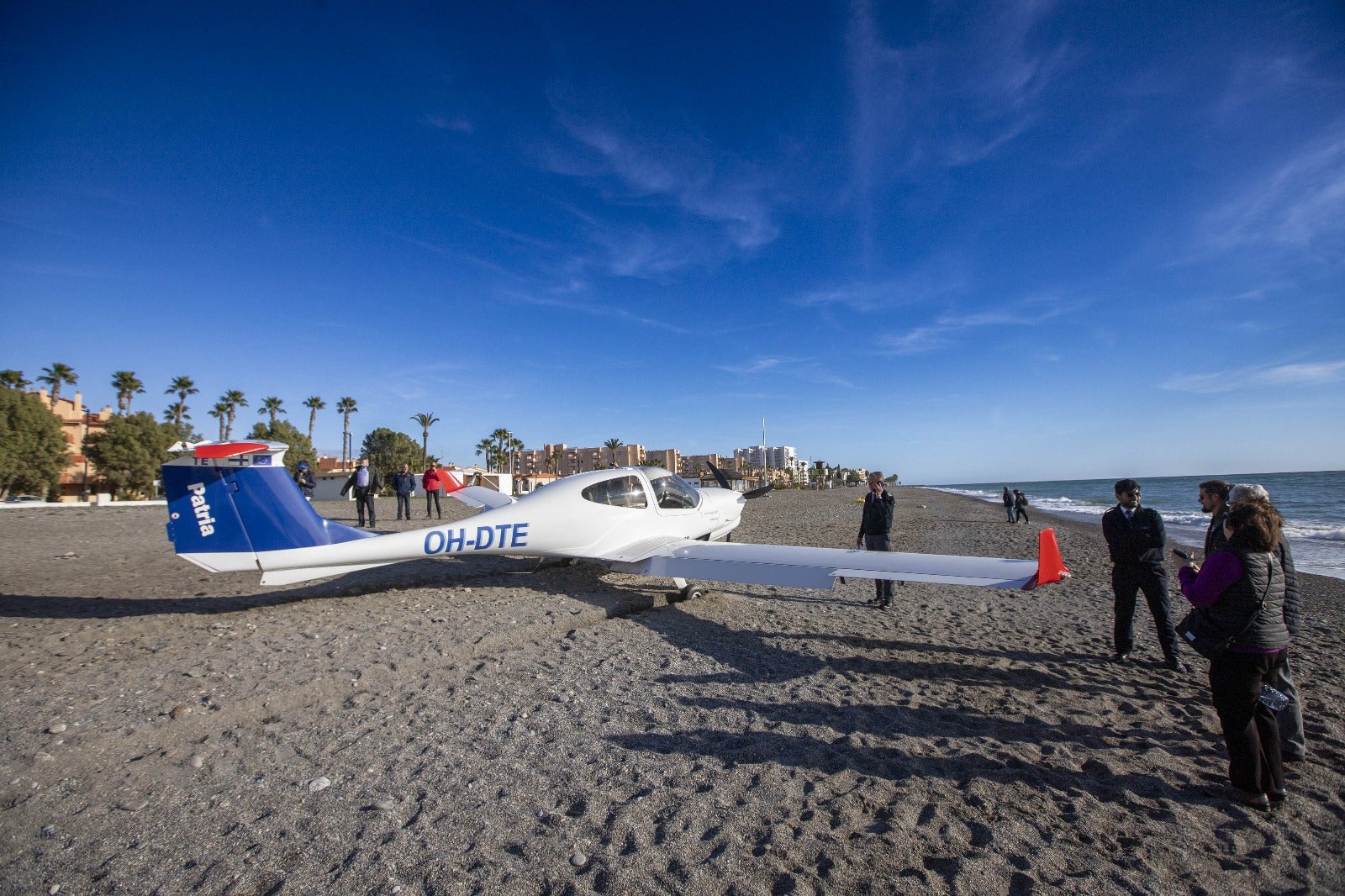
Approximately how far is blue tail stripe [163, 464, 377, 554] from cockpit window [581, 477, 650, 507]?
11.3 feet

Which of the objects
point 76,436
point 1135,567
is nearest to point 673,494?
point 1135,567

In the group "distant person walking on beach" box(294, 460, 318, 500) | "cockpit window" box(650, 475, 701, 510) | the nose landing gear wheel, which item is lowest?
the nose landing gear wheel

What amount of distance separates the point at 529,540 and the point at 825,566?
13.2 feet

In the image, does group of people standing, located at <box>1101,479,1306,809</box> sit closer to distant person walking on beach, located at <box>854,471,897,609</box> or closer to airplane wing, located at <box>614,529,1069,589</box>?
airplane wing, located at <box>614,529,1069,589</box>

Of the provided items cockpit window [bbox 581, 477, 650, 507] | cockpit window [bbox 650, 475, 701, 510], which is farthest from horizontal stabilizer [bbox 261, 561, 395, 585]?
cockpit window [bbox 650, 475, 701, 510]

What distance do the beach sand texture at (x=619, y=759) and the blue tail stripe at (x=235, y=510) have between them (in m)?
0.99

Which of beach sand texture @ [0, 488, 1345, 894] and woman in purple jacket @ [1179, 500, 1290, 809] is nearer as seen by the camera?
beach sand texture @ [0, 488, 1345, 894]

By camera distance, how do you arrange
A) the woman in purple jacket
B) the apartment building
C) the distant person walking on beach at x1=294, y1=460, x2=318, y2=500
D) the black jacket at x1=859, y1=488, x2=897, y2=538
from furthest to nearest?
the apartment building, the distant person walking on beach at x1=294, y1=460, x2=318, y2=500, the black jacket at x1=859, y1=488, x2=897, y2=538, the woman in purple jacket

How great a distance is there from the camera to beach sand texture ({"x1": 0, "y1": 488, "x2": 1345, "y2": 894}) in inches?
99.0

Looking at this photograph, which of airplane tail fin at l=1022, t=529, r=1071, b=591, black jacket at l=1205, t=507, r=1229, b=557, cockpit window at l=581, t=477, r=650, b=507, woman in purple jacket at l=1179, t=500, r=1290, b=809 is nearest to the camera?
woman in purple jacket at l=1179, t=500, r=1290, b=809

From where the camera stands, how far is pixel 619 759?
11.3ft

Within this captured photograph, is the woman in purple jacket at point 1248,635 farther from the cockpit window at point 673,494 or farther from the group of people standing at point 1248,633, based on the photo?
the cockpit window at point 673,494

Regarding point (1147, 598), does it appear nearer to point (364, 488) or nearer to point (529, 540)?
point (529, 540)

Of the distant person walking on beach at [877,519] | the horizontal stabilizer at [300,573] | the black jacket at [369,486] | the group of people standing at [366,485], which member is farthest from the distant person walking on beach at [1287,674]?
the black jacket at [369,486]
